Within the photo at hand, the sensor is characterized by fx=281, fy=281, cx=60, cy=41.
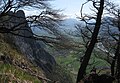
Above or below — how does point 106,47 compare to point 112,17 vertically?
below

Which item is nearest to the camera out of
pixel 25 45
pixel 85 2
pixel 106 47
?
pixel 85 2

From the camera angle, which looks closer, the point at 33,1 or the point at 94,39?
the point at 94,39

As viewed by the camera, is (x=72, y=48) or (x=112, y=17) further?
(x=112, y=17)

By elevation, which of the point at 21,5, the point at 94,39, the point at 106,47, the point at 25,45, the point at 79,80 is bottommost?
the point at 25,45

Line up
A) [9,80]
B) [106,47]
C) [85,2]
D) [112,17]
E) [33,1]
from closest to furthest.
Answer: [9,80] → [85,2] → [33,1] → [112,17] → [106,47]

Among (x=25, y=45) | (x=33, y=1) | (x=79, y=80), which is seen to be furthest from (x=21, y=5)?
(x=25, y=45)

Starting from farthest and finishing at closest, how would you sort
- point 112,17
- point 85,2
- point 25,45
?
1. point 25,45
2. point 112,17
3. point 85,2

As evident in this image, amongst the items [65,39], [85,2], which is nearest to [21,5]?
[65,39]

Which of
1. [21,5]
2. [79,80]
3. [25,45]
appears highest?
[21,5]

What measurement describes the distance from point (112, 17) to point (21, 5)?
7.87 metres

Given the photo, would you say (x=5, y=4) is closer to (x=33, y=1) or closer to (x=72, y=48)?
(x=33, y=1)

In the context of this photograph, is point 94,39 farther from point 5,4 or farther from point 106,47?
point 106,47

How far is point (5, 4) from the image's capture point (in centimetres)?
1866

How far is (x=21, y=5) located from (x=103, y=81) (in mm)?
8190
